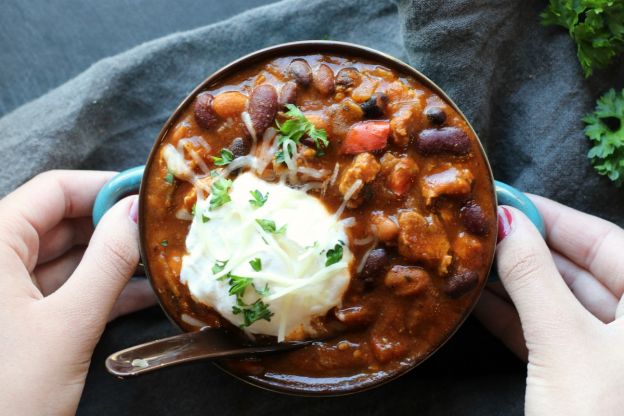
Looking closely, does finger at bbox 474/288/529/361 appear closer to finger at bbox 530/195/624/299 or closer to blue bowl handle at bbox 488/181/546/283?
finger at bbox 530/195/624/299

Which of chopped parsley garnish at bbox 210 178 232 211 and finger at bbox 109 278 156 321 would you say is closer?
chopped parsley garnish at bbox 210 178 232 211

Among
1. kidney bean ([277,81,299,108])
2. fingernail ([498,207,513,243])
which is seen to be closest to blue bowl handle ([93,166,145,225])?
kidney bean ([277,81,299,108])

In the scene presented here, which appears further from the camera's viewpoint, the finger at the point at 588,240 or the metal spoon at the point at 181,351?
the finger at the point at 588,240

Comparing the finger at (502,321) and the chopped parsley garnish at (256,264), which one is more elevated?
the chopped parsley garnish at (256,264)

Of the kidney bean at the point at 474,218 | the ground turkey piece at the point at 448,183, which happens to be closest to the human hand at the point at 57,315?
the ground turkey piece at the point at 448,183

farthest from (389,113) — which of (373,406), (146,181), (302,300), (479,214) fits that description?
(373,406)

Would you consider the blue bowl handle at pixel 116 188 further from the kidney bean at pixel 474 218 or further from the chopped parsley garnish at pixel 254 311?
the kidney bean at pixel 474 218
